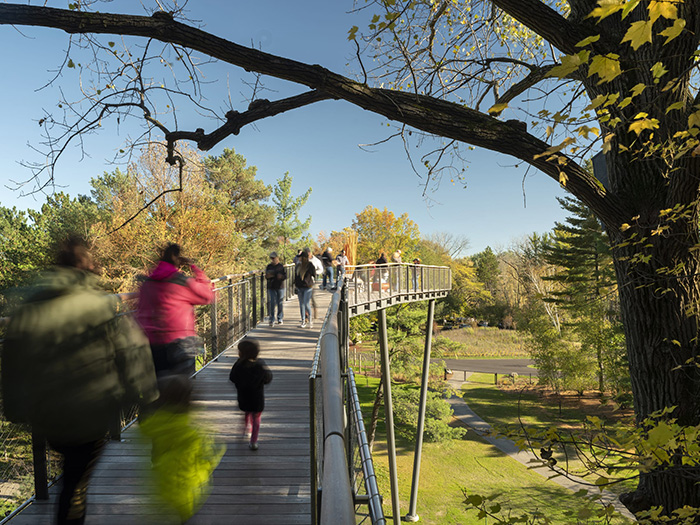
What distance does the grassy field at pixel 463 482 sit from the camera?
600 inches

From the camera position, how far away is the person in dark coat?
152 inches

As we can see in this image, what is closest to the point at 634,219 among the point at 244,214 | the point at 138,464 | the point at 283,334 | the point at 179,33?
the point at 179,33

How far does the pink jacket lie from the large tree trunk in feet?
11.5

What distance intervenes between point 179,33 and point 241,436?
3.88 metres

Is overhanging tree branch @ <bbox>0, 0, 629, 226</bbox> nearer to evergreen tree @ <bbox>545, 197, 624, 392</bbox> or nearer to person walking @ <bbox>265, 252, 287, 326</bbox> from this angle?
person walking @ <bbox>265, 252, 287, 326</bbox>

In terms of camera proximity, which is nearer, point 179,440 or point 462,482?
point 179,440

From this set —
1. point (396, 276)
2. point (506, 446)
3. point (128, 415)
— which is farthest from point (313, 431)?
point (506, 446)

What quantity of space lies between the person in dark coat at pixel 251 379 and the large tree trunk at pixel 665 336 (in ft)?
10.5

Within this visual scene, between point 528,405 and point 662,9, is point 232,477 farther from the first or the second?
point 528,405

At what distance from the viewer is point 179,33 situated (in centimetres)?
363

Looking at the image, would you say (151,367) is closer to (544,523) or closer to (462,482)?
(544,523)

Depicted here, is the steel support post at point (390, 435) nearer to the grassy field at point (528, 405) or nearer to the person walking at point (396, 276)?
the person walking at point (396, 276)

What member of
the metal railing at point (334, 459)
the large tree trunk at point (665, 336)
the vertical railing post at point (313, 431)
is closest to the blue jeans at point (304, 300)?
the large tree trunk at point (665, 336)

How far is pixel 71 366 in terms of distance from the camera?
2.14 meters
